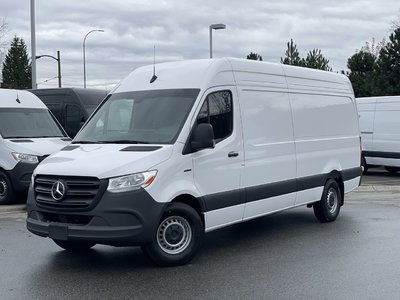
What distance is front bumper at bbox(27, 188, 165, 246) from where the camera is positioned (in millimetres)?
6164

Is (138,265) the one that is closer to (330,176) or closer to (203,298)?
(203,298)

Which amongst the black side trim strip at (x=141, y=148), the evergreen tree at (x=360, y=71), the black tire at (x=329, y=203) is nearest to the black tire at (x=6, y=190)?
the black side trim strip at (x=141, y=148)

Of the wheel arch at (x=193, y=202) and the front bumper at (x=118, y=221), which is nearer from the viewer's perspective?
the front bumper at (x=118, y=221)

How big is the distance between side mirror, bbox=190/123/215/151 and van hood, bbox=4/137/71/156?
5.58 m

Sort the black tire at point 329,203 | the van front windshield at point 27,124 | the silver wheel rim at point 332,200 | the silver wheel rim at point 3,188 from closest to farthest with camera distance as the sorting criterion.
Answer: the black tire at point 329,203, the silver wheel rim at point 332,200, the silver wheel rim at point 3,188, the van front windshield at point 27,124

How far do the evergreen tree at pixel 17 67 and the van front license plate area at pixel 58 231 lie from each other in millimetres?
80843

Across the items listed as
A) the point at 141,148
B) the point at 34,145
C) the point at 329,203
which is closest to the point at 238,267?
the point at 141,148

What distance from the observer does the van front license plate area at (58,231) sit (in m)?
6.35

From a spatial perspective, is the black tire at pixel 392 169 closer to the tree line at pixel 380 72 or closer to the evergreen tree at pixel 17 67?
the tree line at pixel 380 72

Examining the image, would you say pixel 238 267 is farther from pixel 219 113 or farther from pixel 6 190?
pixel 6 190

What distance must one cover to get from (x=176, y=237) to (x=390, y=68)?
86.6ft

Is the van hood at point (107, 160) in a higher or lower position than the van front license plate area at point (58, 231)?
higher

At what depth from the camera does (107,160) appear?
635 cm

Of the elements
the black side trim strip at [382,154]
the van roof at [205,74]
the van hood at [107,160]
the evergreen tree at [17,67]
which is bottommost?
the black side trim strip at [382,154]
